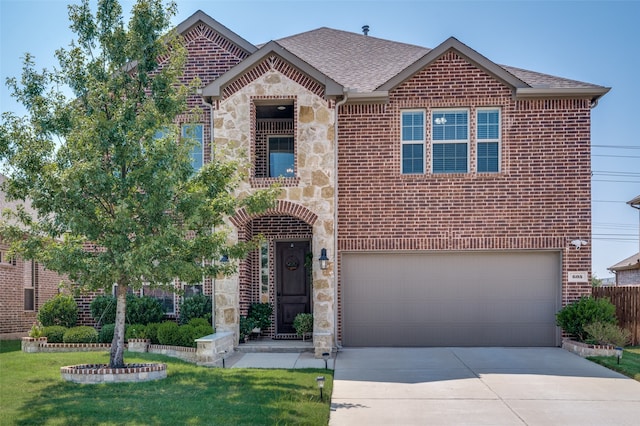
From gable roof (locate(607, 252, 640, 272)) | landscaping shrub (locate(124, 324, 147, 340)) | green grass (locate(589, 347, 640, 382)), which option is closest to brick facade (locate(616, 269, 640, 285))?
gable roof (locate(607, 252, 640, 272))

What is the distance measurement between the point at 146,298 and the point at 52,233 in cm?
467

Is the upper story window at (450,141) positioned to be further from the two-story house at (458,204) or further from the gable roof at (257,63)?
the gable roof at (257,63)

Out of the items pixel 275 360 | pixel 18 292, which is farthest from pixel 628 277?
pixel 18 292

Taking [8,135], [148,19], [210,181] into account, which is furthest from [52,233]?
[148,19]

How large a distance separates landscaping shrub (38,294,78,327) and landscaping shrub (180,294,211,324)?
2.80 m

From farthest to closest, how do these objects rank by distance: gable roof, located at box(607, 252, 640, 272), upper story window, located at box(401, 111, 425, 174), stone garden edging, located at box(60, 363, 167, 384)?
1. gable roof, located at box(607, 252, 640, 272)
2. upper story window, located at box(401, 111, 425, 174)
3. stone garden edging, located at box(60, 363, 167, 384)

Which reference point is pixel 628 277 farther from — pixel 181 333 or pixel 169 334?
pixel 169 334

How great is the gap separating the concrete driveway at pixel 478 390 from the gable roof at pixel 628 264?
54.5 feet

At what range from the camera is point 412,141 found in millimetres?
15688

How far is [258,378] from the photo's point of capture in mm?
11047

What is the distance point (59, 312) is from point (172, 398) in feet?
24.8

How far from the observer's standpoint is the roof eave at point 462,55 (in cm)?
1544

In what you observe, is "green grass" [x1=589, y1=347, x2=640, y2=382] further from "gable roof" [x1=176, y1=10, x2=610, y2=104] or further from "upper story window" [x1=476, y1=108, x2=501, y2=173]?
"gable roof" [x1=176, y1=10, x2=610, y2=104]

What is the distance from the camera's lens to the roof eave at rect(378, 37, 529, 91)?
15.4 meters
